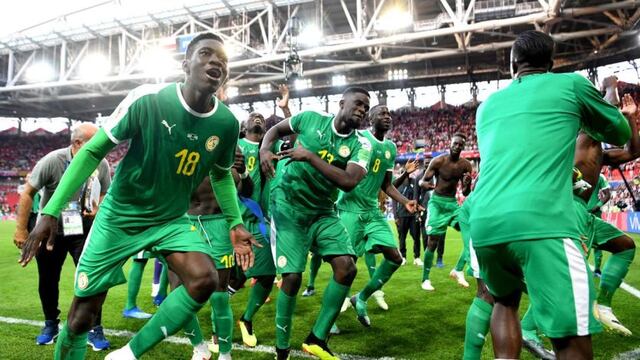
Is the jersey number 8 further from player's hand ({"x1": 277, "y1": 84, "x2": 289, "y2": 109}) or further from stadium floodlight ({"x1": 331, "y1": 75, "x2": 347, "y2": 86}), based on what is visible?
stadium floodlight ({"x1": 331, "y1": 75, "x2": 347, "y2": 86})

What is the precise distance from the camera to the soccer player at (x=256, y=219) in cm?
469

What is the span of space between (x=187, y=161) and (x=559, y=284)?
2.16 m

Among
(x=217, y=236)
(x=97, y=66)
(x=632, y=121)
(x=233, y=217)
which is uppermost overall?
(x=97, y=66)

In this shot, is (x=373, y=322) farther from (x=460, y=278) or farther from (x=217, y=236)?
(x=460, y=278)

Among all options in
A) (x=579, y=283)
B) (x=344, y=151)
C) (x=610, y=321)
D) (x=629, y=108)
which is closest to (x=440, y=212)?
(x=610, y=321)

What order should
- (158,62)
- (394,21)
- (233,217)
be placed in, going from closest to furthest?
(233,217), (394,21), (158,62)

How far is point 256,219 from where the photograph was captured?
5344 millimetres

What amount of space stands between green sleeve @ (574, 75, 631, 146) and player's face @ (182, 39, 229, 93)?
1977 mm

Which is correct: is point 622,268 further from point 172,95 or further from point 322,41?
point 322,41


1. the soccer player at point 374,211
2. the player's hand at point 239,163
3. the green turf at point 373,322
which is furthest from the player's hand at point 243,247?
the soccer player at point 374,211

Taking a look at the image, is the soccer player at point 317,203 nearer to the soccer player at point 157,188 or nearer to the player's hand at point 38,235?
the soccer player at point 157,188

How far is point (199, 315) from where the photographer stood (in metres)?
5.70

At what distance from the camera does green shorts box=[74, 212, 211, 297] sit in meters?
2.82

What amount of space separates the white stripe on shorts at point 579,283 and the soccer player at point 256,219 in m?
3.01
